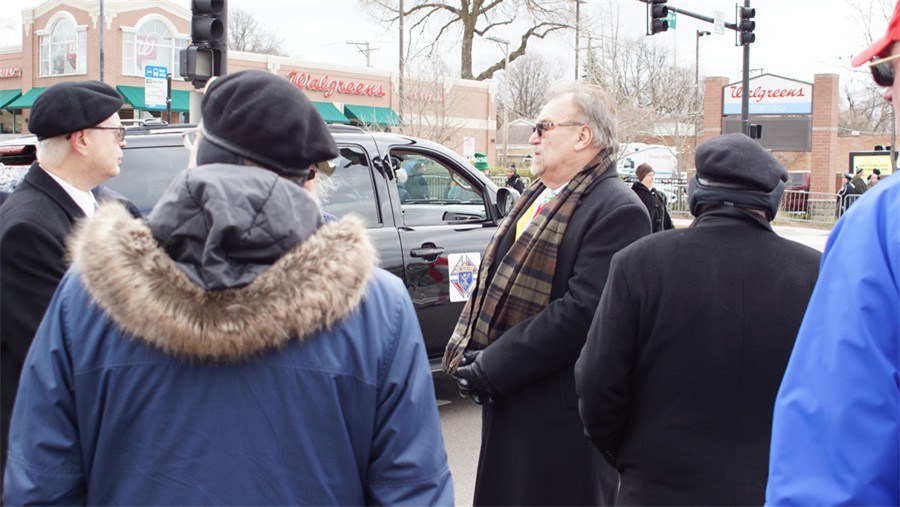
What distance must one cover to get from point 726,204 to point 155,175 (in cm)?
350

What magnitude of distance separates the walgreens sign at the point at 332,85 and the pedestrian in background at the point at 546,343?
42.9 m

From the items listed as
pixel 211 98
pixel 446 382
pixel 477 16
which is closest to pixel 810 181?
pixel 477 16

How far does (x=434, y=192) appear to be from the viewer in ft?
22.5

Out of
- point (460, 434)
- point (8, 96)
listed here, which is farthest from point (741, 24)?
point (8, 96)

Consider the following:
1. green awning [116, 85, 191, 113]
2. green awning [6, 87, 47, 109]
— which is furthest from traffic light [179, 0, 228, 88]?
green awning [6, 87, 47, 109]

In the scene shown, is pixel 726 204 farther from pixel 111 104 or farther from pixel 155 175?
Answer: pixel 155 175

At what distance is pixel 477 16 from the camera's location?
42.4m

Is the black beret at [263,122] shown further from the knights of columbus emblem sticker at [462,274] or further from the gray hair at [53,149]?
the knights of columbus emblem sticker at [462,274]

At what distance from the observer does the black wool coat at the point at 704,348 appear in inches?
109

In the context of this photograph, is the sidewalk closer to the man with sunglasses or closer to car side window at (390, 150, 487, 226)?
car side window at (390, 150, 487, 226)

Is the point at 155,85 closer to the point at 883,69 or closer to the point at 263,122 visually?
the point at 263,122

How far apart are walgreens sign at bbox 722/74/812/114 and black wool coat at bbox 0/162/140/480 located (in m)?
36.0

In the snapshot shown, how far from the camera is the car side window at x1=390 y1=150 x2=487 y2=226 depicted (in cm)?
653

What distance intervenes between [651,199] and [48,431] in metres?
11.1
